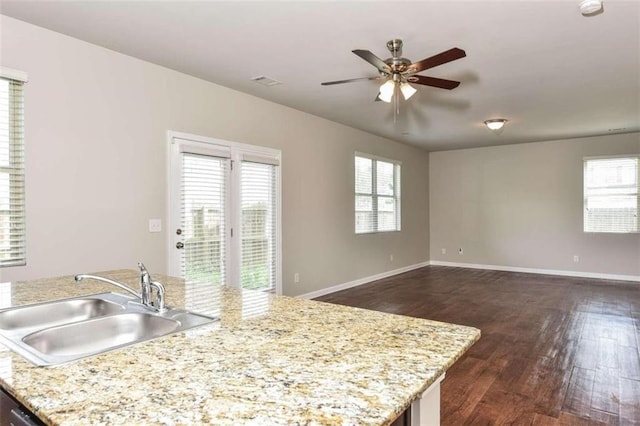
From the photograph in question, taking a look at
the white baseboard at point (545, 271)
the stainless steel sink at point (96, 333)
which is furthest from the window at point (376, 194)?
the stainless steel sink at point (96, 333)

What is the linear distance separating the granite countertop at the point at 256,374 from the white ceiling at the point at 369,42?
6.99 feet

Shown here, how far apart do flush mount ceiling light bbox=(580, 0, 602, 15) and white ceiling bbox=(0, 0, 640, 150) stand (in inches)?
2.0

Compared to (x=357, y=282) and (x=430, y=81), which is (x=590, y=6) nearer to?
(x=430, y=81)

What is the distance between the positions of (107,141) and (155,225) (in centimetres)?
83

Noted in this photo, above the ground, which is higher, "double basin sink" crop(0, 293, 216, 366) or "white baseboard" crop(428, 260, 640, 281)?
"double basin sink" crop(0, 293, 216, 366)

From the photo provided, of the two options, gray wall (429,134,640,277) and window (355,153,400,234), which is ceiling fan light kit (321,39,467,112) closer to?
window (355,153,400,234)

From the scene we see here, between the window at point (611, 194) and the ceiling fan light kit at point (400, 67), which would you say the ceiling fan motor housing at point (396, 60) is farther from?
the window at point (611, 194)

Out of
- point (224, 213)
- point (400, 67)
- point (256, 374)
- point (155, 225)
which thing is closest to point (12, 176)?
point (155, 225)

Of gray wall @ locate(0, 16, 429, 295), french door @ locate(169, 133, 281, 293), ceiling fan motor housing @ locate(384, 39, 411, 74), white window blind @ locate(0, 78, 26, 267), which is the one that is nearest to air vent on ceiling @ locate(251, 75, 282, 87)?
gray wall @ locate(0, 16, 429, 295)

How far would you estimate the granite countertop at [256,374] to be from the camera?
2.53 feet

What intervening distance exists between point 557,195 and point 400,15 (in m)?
6.27

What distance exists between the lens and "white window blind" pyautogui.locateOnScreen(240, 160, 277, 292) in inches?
174

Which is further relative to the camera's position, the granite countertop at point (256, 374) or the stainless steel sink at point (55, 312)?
the stainless steel sink at point (55, 312)

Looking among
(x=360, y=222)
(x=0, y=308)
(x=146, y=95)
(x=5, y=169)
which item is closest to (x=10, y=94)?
(x=5, y=169)
